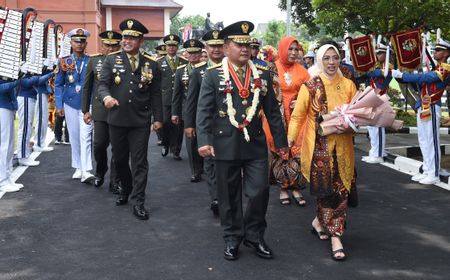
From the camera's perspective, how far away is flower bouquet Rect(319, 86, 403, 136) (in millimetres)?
4945

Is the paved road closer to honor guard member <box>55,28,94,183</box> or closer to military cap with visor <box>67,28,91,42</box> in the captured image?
honor guard member <box>55,28,94,183</box>

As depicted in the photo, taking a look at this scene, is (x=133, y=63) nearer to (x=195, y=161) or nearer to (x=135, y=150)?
(x=135, y=150)

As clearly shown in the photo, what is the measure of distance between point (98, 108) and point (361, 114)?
150 inches

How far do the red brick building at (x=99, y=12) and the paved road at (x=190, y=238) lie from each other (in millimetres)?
23130

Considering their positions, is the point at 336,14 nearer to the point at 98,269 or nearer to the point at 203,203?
the point at 203,203

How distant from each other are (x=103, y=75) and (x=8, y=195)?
7.54 feet

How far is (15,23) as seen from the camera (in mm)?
7473

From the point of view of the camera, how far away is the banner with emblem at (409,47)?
810 centimetres

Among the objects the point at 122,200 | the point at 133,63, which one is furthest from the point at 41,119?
the point at 133,63

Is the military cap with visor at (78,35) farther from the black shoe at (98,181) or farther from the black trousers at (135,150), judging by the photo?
the black trousers at (135,150)

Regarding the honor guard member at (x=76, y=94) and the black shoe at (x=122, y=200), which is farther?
the honor guard member at (x=76, y=94)

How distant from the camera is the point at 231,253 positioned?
4965 millimetres

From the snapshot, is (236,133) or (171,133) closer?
(236,133)

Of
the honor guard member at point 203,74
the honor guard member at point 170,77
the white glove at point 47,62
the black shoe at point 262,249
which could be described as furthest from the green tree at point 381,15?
the black shoe at point 262,249
